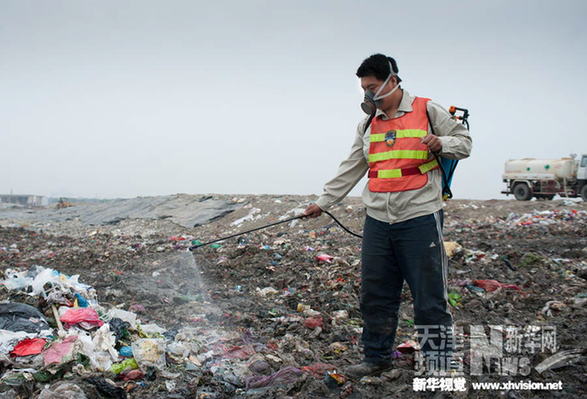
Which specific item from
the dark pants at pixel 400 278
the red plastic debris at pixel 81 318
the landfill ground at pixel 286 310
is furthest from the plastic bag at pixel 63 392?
the dark pants at pixel 400 278

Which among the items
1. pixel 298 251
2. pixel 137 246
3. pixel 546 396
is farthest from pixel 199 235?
pixel 546 396

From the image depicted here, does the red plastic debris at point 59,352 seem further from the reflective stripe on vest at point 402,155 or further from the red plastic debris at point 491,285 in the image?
the red plastic debris at point 491,285

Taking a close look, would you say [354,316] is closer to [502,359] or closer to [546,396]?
[502,359]

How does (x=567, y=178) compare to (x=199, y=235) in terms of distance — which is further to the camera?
(x=567, y=178)

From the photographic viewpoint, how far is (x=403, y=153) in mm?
2732

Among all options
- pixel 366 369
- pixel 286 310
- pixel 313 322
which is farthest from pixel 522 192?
pixel 366 369

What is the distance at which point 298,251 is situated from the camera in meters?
7.94

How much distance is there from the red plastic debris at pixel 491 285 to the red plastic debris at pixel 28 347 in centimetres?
449

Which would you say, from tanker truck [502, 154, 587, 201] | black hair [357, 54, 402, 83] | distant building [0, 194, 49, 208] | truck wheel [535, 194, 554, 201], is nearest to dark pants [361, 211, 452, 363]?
black hair [357, 54, 402, 83]

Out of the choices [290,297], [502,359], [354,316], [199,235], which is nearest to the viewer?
[502,359]

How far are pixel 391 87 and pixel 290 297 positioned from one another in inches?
123

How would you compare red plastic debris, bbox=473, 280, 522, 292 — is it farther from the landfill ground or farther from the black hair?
the black hair

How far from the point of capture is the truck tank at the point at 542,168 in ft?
58.7

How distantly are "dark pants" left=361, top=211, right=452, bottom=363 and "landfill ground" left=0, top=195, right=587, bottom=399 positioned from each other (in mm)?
260
